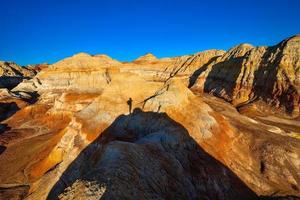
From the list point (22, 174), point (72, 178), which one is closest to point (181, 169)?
point (72, 178)

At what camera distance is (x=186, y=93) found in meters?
31.1

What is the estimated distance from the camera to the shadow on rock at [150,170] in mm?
14297

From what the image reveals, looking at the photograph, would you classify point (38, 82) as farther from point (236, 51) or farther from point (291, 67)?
point (291, 67)

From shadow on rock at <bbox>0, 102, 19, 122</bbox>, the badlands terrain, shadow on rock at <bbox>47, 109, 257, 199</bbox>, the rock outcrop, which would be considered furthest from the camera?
shadow on rock at <bbox>0, 102, 19, 122</bbox>

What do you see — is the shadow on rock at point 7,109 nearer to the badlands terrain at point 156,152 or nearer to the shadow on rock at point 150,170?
the badlands terrain at point 156,152

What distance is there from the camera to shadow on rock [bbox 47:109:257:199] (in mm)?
14297

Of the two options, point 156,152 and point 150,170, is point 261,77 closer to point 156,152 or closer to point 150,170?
point 156,152

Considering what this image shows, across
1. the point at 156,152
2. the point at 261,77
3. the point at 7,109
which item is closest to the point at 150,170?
the point at 156,152

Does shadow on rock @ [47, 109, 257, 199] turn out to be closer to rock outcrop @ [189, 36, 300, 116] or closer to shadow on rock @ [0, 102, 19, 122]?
rock outcrop @ [189, 36, 300, 116]

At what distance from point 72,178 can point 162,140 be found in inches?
309

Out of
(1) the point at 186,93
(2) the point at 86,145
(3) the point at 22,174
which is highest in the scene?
(1) the point at 186,93

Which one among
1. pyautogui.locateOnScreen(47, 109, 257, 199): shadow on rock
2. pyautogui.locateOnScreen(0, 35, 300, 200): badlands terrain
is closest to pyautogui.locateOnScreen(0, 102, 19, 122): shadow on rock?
pyautogui.locateOnScreen(0, 35, 300, 200): badlands terrain

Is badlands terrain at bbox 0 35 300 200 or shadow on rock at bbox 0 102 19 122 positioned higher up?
badlands terrain at bbox 0 35 300 200

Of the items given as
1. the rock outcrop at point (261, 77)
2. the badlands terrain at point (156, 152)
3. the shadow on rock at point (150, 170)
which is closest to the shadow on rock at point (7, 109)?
the badlands terrain at point (156, 152)
